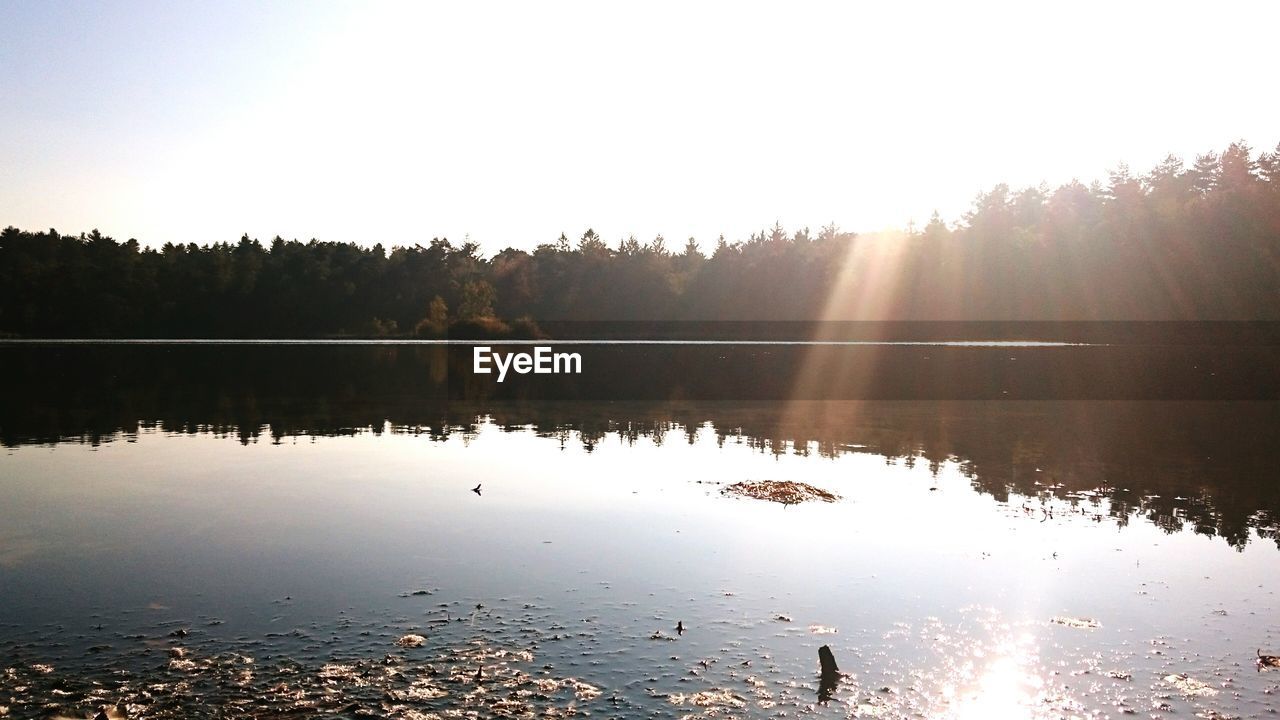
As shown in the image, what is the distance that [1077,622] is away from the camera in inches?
551

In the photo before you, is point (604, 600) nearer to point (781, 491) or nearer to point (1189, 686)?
point (1189, 686)

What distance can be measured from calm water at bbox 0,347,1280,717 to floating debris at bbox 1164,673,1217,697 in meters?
0.04

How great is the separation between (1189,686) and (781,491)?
12308 millimetres

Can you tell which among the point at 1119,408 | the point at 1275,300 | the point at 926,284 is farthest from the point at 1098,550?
Answer: the point at 926,284

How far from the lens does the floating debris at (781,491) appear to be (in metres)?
23.0

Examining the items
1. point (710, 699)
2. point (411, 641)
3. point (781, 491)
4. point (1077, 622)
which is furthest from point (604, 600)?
point (781, 491)

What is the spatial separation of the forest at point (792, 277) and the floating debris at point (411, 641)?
14466cm

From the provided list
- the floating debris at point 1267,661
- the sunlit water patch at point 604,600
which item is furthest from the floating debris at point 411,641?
the floating debris at point 1267,661

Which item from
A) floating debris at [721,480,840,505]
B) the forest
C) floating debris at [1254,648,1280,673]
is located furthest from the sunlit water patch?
the forest

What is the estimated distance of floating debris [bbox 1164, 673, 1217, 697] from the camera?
445 inches

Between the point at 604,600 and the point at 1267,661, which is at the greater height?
the point at 604,600

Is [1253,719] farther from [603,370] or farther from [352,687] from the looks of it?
[603,370]

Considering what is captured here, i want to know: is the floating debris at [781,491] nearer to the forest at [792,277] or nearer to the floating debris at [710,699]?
the floating debris at [710,699]

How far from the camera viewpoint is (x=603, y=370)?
75938 millimetres
